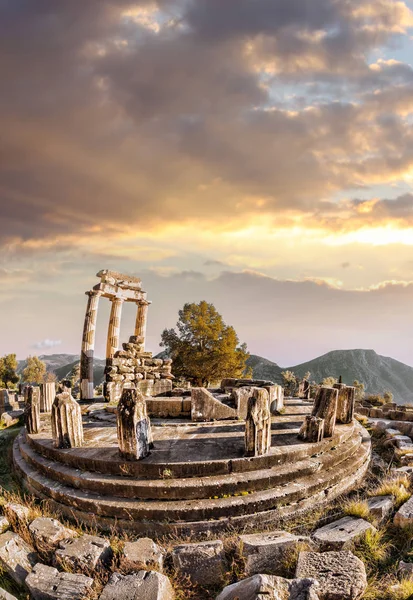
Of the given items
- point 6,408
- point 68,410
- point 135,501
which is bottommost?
point 6,408

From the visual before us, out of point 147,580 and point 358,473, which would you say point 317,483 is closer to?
point 358,473

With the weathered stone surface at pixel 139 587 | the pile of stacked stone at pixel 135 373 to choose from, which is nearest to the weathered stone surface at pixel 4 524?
the weathered stone surface at pixel 139 587

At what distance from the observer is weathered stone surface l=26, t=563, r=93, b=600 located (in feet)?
14.1

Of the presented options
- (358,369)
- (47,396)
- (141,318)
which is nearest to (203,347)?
(141,318)

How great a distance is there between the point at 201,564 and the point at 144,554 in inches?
32.1

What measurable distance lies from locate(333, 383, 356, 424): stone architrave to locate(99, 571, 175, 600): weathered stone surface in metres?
7.26

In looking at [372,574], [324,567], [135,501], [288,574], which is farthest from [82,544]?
[372,574]

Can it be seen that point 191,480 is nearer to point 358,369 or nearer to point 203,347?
point 203,347

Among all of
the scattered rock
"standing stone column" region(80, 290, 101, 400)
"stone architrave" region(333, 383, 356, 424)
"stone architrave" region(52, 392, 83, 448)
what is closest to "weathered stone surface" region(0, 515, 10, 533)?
"stone architrave" region(52, 392, 83, 448)

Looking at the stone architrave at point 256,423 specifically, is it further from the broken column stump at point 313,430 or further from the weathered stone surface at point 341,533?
the weathered stone surface at point 341,533

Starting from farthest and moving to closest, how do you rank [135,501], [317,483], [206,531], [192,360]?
[192,360]
[317,483]
[135,501]
[206,531]

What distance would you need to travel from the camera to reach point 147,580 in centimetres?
423

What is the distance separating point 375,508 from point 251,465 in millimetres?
2237

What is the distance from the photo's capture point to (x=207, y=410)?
998 cm
